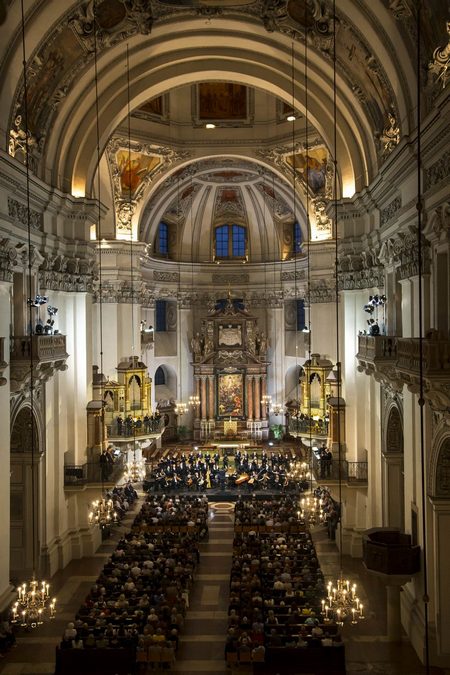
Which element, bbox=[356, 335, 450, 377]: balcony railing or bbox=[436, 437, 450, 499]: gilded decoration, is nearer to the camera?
bbox=[356, 335, 450, 377]: balcony railing

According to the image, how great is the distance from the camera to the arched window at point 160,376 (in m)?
34.8

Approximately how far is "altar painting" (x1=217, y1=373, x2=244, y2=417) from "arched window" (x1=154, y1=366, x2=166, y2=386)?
2.90m

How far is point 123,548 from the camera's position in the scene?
1816 centimetres

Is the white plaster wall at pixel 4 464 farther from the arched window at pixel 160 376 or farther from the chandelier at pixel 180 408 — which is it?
the arched window at pixel 160 376

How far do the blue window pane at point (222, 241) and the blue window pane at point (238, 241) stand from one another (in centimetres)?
42

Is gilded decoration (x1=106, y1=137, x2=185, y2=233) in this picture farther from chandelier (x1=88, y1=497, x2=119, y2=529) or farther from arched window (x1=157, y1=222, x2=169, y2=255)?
chandelier (x1=88, y1=497, x2=119, y2=529)

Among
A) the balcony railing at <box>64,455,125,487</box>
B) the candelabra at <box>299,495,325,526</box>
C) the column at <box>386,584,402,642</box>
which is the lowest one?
Result: the column at <box>386,584,402,642</box>

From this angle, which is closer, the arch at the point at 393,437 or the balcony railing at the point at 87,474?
the arch at the point at 393,437

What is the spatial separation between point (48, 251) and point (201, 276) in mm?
17908

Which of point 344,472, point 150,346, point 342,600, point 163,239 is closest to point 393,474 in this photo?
point 344,472

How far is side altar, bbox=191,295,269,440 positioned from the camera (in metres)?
34.4

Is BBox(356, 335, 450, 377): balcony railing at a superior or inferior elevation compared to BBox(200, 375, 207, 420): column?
superior

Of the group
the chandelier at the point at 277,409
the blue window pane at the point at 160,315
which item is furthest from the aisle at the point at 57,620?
the blue window pane at the point at 160,315

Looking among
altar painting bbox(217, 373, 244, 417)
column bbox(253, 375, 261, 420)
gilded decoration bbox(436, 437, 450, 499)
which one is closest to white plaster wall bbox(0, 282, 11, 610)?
gilded decoration bbox(436, 437, 450, 499)
